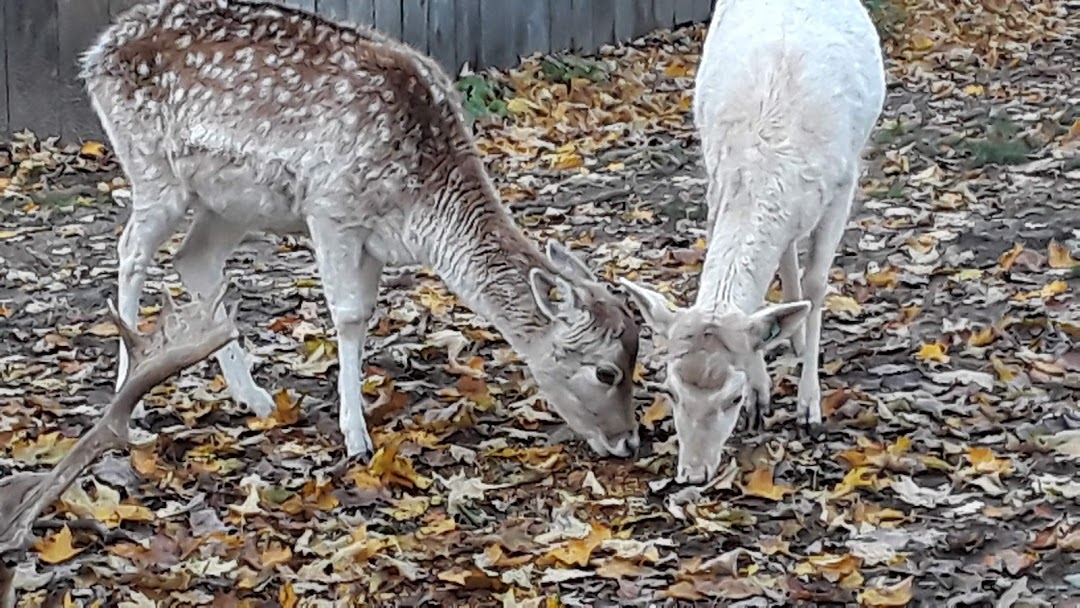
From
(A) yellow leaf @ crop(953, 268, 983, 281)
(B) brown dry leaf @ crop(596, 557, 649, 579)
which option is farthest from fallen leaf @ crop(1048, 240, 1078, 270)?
(B) brown dry leaf @ crop(596, 557, 649, 579)

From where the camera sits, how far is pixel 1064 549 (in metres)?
5.36

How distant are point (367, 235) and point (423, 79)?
2.15ft

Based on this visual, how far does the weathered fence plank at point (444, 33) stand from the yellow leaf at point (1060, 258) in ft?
18.3

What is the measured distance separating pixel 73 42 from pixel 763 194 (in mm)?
6404

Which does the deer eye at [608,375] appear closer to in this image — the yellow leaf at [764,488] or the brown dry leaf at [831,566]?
the yellow leaf at [764,488]

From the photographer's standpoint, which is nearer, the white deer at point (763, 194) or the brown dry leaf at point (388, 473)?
the white deer at point (763, 194)

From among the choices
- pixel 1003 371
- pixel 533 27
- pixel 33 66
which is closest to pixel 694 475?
pixel 1003 371

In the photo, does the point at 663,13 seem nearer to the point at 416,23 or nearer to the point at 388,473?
the point at 416,23

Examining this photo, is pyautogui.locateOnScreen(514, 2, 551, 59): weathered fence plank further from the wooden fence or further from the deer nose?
the deer nose

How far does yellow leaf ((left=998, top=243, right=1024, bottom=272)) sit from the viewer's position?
841cm

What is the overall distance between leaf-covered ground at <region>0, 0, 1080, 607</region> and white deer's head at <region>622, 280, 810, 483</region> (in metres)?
0.18

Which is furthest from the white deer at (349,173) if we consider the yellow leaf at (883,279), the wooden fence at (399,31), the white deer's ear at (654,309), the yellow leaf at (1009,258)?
the wooden fence at (399,31)

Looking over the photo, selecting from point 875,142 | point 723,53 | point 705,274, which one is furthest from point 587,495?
point 875,142

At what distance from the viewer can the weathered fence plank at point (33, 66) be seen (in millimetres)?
11242
